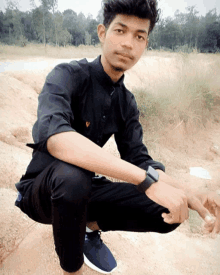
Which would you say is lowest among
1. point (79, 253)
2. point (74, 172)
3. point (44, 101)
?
point (79, 253)

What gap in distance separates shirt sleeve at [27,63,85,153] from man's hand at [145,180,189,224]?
58 cm

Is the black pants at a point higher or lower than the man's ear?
lower

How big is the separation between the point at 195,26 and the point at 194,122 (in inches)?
1046

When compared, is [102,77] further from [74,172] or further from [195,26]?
[195,26]


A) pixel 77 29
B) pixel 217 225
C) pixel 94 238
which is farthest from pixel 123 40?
pixel 77 29

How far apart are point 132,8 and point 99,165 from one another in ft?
3.76

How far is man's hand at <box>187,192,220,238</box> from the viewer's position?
3.62 feet

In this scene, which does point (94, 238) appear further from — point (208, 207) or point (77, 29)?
point (77, 29)

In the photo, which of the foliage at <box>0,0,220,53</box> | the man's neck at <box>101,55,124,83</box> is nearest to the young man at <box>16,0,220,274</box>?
the man's neck at <box>101,55,124,83</box>

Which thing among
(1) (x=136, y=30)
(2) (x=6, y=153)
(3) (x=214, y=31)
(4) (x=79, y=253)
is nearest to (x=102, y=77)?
(1) (x=136, y=30)

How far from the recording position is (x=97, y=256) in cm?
158

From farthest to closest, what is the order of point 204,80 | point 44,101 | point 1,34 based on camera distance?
point 1,34 < point 204,80 < point 44,101

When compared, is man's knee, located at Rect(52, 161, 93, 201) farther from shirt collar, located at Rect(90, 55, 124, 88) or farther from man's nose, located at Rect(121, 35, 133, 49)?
man's nose, located at Rect(121, 35, 133, 49)

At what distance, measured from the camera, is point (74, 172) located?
103 centimetres
